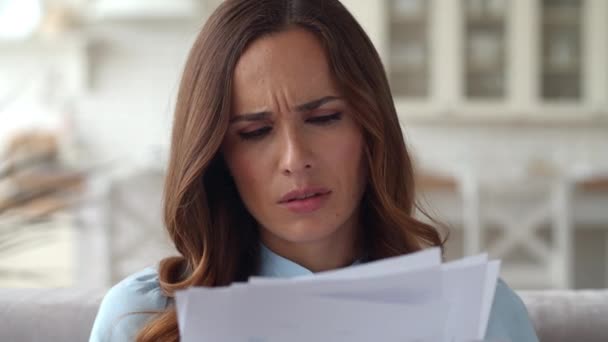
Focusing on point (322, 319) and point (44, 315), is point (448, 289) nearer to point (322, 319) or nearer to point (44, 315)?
point (322, 319)

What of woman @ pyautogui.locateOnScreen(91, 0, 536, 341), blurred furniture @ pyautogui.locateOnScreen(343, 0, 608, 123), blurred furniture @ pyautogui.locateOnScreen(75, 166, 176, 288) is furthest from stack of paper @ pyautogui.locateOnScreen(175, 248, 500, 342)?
blurred furniture @ pyautogui.locateOnScreen(343, 0, 608, 123)

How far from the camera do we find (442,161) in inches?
198

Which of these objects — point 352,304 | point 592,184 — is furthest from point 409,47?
point 352,304

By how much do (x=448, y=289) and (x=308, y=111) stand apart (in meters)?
0.29

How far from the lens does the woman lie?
907mm

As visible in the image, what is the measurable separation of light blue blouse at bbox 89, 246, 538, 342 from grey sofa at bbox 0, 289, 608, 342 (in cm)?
10

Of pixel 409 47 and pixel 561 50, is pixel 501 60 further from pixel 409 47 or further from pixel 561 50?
pixel 409 47

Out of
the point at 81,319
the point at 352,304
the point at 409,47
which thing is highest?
the point at 409,47

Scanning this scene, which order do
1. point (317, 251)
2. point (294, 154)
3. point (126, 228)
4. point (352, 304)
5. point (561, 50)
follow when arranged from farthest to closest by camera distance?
point (561, 50) → point (126, 228) → point (317, 251) → point (294, 154) → point (352, 304)

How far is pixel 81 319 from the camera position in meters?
1.06

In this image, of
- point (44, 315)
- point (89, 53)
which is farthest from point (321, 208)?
point (89, 53)

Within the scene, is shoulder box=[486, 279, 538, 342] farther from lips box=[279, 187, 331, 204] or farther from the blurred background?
the blurred background

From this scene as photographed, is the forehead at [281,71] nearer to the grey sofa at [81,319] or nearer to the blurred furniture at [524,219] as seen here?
the grey sofa at [81,319]

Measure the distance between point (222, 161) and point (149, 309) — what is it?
7.8 inches
